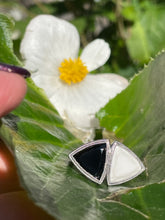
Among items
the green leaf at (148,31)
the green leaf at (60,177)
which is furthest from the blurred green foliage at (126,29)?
the green leaf at (60,177)

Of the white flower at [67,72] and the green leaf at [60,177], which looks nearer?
the green leaf at [60,177]

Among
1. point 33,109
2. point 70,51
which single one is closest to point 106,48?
point 70,51

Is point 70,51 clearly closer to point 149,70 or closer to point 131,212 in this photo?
point 149,70

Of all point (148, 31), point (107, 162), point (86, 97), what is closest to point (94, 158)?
point (107, 162)

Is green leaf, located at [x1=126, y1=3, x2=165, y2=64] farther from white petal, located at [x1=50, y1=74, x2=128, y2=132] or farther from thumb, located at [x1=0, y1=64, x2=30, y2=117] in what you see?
thumb, located at [x1=0, y1=64, x2=30, y2=117]

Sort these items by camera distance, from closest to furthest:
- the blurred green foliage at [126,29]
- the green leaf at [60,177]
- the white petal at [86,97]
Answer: the green leaf at [60,177] < the white petal at [86,97] < the blurred green foliage at [126,29]

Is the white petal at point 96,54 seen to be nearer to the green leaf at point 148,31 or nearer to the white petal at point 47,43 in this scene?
the white petal at point 47,43

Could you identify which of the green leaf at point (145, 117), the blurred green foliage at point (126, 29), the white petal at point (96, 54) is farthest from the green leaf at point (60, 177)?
the blurred green foliage at point (126, 29)

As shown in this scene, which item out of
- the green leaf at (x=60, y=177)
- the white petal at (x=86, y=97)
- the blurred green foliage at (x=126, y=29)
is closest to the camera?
the green leaf at (x=60, y=177)

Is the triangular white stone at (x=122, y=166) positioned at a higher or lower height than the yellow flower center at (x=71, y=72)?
lower
